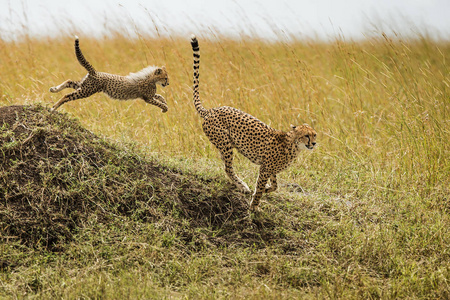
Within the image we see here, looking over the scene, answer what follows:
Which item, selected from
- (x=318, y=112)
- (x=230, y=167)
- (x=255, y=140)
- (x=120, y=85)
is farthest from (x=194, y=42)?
(x=318, y=112)

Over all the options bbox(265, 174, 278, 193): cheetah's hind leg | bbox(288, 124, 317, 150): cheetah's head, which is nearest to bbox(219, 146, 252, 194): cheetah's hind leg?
bbox(265, 174, 278, 193): cheetah's hind leg

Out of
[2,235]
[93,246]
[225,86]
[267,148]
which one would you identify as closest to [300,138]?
[267,148]

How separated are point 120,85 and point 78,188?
41.8 inches


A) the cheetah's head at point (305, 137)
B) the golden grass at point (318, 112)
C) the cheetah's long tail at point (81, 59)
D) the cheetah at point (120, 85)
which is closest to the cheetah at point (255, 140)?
the cheetah's head at point (305, 137)

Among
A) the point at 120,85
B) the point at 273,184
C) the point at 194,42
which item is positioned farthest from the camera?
the point at 120,85

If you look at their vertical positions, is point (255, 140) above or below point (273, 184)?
above

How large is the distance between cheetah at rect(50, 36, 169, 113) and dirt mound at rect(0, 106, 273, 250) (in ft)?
1.46

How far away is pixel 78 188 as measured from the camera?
5016mm

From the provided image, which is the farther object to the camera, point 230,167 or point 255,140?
point 230,167

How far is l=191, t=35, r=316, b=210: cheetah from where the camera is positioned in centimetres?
489

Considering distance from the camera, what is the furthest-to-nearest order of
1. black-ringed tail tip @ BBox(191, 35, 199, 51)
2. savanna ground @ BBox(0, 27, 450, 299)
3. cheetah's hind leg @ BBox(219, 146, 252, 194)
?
cheetah's hind leg @ BBox(219, 146, 252, 194), black-ringed tail tip @ BBox(191, 35, 199, 51), savanna ground @ BBox(0, 27, 450, 299)

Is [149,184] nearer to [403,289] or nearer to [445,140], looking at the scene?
[403,289]

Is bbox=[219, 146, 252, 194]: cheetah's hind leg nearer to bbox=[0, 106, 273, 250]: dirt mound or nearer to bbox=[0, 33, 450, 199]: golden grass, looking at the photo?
bbox=[0, 106, 273, 250]: dirt mound

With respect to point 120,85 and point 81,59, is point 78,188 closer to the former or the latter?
point 120,85
